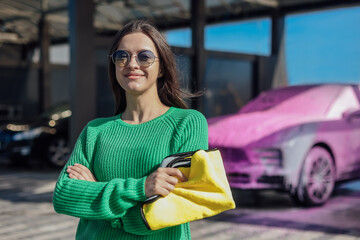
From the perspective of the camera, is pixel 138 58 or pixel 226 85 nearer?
pixel 138 58

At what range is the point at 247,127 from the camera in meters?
6.50

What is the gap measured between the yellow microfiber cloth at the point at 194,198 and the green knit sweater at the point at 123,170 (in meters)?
0.07

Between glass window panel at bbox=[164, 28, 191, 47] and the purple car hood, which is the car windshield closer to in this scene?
the purple car hood

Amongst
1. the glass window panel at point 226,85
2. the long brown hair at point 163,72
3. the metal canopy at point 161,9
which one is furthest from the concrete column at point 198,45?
the long brown hair at point 163,72

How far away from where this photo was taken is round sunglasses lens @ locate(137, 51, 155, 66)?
1.73 metres

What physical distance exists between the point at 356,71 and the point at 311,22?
2.26 metres

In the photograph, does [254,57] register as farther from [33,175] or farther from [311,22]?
[33,175]

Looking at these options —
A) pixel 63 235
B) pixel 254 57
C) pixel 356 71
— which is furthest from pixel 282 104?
pixel 254 57

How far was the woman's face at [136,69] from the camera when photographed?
1.74 metres

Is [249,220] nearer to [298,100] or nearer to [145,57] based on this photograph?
[298,100]

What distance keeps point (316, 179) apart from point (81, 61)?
14.2 ft

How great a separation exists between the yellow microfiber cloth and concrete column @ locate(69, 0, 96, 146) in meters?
7.02

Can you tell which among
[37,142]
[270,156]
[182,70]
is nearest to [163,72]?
[182,70]

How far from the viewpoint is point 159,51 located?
1.78 meters
